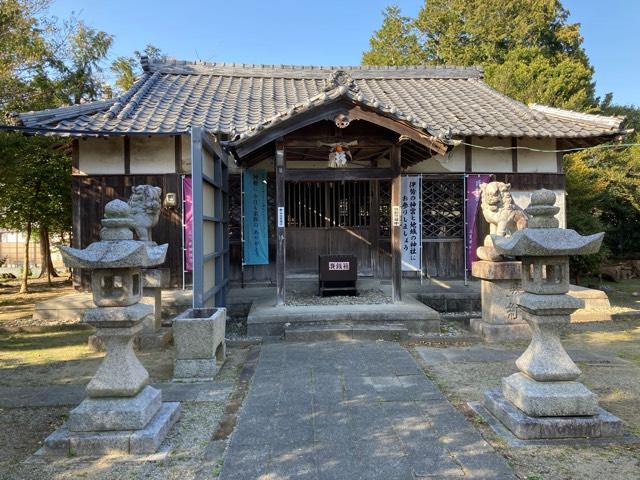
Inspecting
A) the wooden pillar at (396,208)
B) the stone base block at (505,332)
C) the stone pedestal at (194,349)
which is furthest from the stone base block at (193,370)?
the stone base block at (505,332)

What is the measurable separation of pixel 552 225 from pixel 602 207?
18.2 metres

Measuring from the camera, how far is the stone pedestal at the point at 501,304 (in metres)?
7.35

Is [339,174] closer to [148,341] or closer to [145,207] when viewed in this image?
[145,207]

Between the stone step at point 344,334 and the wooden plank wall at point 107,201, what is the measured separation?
4033 millimetres

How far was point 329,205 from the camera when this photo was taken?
11.3 m

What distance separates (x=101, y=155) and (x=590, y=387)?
400 inches

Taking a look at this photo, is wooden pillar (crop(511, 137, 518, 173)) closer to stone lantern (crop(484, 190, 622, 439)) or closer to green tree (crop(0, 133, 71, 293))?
stone lantern (crop(484, 190, 622, 439))

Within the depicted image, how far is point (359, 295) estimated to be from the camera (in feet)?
Answer: 31.6

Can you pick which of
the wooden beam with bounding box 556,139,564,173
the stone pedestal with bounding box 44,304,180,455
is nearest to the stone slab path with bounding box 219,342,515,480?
the stone pedestal with bounding box 44,304,180,455

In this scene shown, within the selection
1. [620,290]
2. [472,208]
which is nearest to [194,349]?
[472,208]

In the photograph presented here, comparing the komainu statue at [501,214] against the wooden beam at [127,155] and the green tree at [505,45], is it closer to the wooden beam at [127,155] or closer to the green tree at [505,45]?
the wooden beam at [127,155]

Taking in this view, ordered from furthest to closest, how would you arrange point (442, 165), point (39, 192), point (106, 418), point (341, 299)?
point (39, 192) < point (442, 165) < point (341, 299) < point (106, 418)

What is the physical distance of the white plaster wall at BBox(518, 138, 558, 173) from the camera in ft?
35.1

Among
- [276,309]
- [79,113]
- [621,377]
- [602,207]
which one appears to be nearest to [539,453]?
[621,377]
